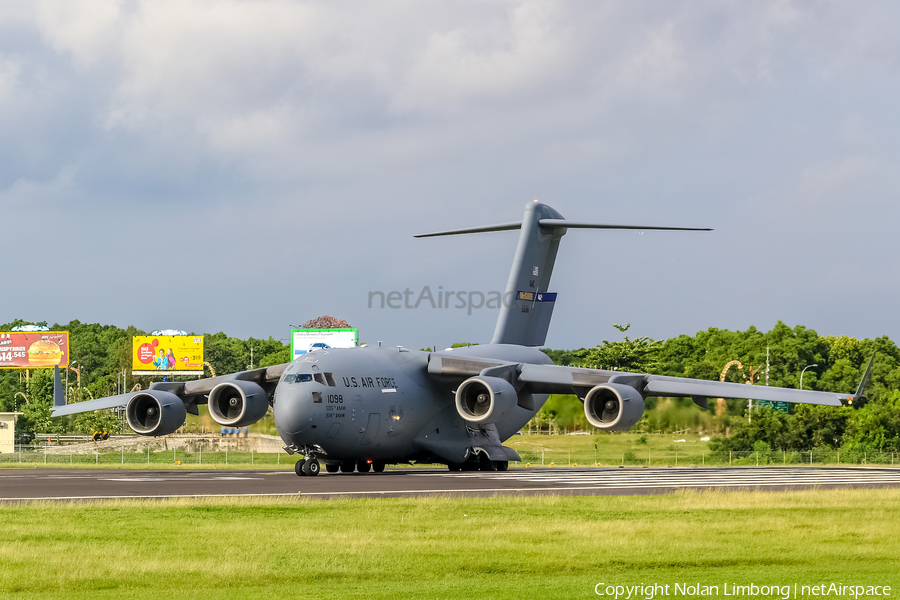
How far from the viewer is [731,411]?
3838 cm

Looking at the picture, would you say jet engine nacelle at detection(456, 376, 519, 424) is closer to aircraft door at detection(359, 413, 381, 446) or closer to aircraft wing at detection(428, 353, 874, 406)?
aircraft wing at detection(428, 353, 874, 406)

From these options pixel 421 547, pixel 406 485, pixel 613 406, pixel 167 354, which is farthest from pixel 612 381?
pixel 167 354

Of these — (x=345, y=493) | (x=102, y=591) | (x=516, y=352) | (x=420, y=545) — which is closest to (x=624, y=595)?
(x=420, y=545)

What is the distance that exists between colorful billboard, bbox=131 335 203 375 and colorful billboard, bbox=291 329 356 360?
14.8 meters

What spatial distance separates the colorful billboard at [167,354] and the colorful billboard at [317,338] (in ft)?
48.5

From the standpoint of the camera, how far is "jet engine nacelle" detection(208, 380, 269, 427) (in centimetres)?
3328

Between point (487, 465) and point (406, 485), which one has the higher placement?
point (406, 485)

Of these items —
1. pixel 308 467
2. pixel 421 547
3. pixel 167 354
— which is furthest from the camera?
pixel 167 354

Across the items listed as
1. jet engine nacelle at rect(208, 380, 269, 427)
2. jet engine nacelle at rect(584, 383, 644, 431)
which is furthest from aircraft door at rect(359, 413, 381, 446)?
jet engine nacelle at rect(584, 383, 644, 431)

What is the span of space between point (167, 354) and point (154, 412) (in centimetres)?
7074

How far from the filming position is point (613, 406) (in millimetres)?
30875

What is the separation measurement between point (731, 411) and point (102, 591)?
31065 mm

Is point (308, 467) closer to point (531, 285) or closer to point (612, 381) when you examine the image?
point (612, 381)

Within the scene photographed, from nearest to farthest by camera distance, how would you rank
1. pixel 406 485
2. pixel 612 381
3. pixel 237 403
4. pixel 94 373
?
pixel 406 485
pixel 612 381
pixel 237 403
pixel 94 373
